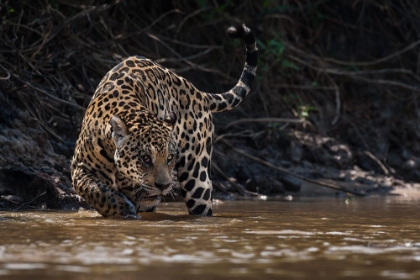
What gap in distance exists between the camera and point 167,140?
22.4ft

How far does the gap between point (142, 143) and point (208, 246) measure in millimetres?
1899

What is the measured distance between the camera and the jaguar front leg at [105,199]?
679cm

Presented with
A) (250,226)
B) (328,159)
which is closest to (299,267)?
(250,226)

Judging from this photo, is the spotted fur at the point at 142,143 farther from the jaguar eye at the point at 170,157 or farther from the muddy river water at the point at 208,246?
the muddy river water at the point at 208,246

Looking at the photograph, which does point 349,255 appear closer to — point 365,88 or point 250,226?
point 250,226

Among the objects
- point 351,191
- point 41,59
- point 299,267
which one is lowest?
point 299,267

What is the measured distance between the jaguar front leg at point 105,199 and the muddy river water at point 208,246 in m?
0.14

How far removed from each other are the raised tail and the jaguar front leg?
1.75 meters

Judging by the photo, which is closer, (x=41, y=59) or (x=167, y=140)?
(x=167, y=140)

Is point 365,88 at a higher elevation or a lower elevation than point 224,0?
lower

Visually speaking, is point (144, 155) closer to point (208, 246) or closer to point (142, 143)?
point (142, 143)

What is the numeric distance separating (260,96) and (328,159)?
131 cm

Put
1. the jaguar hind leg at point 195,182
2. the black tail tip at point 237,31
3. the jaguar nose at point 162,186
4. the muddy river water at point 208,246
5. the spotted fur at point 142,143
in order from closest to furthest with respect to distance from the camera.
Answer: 1. the muddy river water at point 208,246
2. the jaguar nose at point 162,186
3. the spotted fur at point 142,143
4. the jaguar hind leg at point 195,182
5. the black tail tip at point 237,31

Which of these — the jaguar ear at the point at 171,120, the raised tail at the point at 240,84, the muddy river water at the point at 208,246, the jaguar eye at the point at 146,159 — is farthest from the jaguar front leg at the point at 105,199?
the raised tail at the point at 240,84
